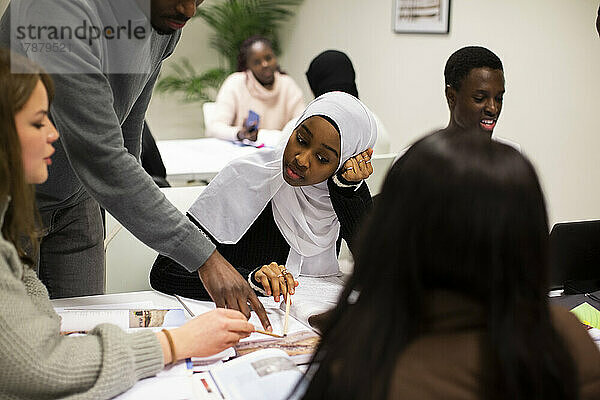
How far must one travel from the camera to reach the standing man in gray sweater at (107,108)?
3.69 ft

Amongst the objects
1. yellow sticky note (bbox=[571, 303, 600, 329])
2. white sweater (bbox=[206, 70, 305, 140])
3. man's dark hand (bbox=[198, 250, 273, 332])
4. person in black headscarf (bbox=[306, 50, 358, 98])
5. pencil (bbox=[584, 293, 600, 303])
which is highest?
person in black headscarf (bbox=[306, 50, 358, 98])

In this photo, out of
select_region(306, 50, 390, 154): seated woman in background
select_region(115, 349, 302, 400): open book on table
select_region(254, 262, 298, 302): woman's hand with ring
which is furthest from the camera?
select_region(306, 50, 390, 154): seated woman in background

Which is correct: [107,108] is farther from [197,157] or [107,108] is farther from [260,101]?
[260,101]

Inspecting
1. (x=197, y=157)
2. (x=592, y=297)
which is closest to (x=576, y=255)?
(x=592, y=297)

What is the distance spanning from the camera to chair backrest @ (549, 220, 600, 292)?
4.96 ft

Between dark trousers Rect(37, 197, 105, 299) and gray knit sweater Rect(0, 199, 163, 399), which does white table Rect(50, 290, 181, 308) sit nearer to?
dark trousers Rect(37, 197, 105, 299)

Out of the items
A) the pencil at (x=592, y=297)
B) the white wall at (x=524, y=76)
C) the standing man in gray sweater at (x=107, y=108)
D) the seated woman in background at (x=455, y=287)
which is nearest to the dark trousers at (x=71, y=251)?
the standing man in gray sweater at (x=107, y=108)

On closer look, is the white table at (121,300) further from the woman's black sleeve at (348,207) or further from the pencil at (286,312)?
the woman's black sleeve at (348,207)

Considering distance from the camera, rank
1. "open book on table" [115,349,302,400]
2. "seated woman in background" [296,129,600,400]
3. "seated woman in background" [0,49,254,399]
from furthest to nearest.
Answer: "open book on table" [115,349,302,400] → "seated woman in background" [0,49,254,399] → "seated woman in background" [296,129,600,400]

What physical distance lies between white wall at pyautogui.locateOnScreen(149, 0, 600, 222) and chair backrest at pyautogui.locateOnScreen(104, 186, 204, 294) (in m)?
1.55

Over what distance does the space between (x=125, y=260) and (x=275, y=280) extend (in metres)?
0.57

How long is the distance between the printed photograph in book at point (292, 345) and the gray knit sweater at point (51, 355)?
8.2 inches

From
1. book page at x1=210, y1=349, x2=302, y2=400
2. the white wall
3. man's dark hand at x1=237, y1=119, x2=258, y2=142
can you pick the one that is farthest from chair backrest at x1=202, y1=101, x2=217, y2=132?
book page at x1=210, y1=349, x2=302, y2=400

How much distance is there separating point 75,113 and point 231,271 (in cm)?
37
